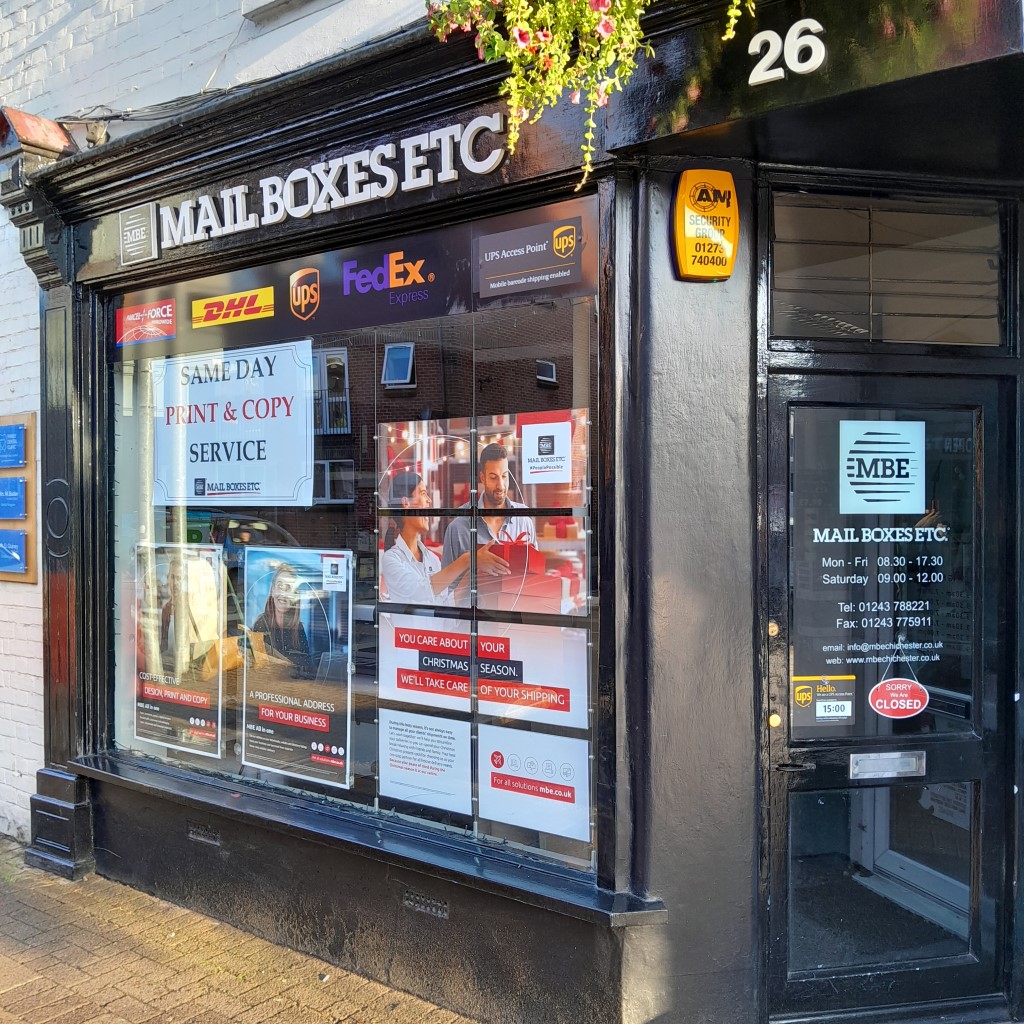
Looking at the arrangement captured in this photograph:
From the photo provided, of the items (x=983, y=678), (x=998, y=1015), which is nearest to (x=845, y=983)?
(x=998, y=1015)

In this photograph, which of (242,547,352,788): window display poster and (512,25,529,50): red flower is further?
(242,547,352,788): window display poster

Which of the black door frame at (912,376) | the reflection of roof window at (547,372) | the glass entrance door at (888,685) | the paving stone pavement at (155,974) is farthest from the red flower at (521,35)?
the paving stone pavement at (155,974)

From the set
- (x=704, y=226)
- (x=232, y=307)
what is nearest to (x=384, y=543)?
(x=232, y=307)

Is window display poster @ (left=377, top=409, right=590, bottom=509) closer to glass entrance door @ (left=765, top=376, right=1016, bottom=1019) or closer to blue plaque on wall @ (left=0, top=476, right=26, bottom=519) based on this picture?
glass entrance door @ (left=765, top=376, right=1016, bottom=1019)

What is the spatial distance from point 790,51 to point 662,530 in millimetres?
1561

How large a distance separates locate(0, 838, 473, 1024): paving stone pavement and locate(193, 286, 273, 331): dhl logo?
2964 mm

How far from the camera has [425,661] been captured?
4.06 m

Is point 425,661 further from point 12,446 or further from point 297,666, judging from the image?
point 12,446

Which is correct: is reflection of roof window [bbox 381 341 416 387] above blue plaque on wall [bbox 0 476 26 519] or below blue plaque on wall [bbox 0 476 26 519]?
above

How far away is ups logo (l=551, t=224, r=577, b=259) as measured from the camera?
3.53m

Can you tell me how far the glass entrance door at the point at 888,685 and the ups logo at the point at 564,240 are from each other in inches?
35.8

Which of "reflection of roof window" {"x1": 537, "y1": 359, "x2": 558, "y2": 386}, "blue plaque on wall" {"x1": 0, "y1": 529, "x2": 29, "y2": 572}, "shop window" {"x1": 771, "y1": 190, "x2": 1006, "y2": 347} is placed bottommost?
"blue plaque on wall" {"x1": 0, "y1": 529, "x2": 29, "y2": 572}

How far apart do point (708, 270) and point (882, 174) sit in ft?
2.69

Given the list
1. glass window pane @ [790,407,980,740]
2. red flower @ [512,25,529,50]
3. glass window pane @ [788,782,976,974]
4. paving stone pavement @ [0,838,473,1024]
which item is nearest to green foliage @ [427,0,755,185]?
red flower @ [512,25,529,50]
